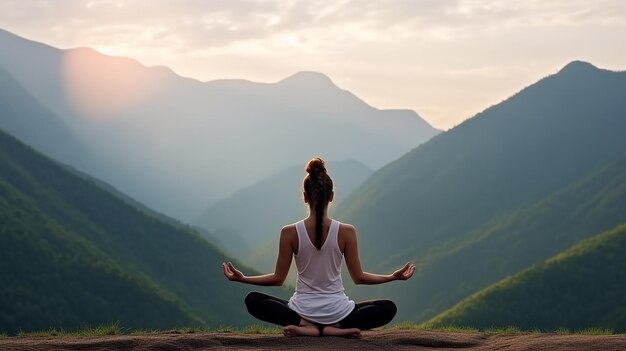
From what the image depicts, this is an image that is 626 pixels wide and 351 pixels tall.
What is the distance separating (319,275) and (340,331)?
0.97 m

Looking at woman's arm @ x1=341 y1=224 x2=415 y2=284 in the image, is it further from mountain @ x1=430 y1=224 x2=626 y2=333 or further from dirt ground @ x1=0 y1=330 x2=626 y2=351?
mountain @ x1=430 y1=224 x2=626 y2=333

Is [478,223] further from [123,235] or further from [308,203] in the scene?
[308,203]

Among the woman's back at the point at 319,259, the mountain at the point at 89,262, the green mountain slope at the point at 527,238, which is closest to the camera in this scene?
the woman's back at the point at 319,259

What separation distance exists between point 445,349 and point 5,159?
111212 millimetres

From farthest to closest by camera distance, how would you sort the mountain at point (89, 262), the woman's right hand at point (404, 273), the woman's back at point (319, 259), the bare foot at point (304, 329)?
the mountain at point (89, 262), the bare foot at point (304, 329), the woman's back at point (319, 259), the woman's right hand at point (404, 273)

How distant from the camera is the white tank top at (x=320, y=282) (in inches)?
398

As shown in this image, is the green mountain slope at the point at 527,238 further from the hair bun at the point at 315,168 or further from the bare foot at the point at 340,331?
the hair bun at the point at 315,168

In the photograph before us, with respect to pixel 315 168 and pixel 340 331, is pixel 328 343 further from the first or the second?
pixel 315 168

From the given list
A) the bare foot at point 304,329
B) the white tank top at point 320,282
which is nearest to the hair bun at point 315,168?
the white tank top at point 320,282

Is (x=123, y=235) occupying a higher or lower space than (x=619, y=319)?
higher

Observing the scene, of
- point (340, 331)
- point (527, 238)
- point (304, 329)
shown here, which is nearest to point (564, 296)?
point (527, 238)

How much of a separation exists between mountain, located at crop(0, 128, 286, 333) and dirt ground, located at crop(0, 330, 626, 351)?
178 feet

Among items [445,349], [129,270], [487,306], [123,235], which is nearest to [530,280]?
[487,306]

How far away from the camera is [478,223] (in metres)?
197
